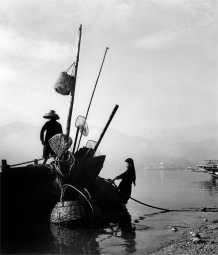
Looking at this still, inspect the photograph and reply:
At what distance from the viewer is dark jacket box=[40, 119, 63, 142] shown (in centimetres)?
1202

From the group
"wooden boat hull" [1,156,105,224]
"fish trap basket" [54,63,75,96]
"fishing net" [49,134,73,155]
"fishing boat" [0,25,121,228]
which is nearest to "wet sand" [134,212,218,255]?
"fishing boat" [0,25,121,228]

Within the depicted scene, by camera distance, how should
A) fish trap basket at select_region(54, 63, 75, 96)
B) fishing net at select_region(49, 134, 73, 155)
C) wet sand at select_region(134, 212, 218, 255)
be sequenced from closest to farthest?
wet sand at select_region(134, 212, 218, 255) < fishing net at select_region(49, 134, 73, 155) < fish trap basket at select_region(54, 63, 75, 96)

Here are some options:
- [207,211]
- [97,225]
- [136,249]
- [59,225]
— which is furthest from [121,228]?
[207,211]

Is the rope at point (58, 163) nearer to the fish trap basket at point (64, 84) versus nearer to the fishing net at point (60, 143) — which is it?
the fishing net at point (60, 143)

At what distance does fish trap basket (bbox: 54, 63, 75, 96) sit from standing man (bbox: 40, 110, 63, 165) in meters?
0.91

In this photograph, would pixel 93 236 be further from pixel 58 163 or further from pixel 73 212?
pixel 58 163

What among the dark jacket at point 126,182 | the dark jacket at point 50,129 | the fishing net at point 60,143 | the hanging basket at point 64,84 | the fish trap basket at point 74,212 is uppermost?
the hanging basket at point 64,84

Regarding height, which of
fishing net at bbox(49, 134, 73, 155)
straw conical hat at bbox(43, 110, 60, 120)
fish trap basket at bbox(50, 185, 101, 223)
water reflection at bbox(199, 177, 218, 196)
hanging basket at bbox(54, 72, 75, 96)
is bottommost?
water reflection at bbox(199, 177, 218, 196)

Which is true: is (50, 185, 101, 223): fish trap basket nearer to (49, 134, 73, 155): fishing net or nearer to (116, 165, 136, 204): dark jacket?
(49, 134, 73, 155): fishing net

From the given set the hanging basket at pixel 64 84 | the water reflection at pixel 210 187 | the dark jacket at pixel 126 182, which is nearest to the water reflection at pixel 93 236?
the dark jacket at pixel 126 182

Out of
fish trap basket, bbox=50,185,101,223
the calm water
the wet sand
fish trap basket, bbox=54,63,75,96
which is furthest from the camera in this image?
fish trap basket, bbox=54,63,75,96

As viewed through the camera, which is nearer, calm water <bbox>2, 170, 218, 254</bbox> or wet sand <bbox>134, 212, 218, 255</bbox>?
wet sand <bbox>134, 212, 218, 255</bbox>

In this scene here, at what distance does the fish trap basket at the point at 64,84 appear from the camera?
1197cm

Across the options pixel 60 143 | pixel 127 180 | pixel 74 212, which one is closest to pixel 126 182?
pixel 127 180
